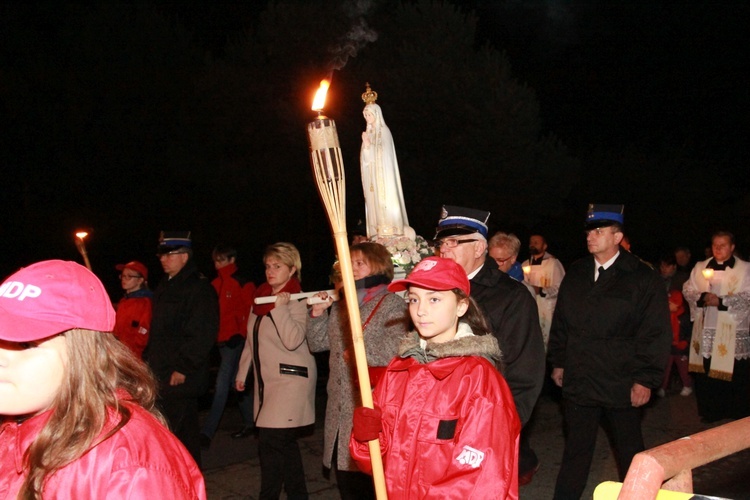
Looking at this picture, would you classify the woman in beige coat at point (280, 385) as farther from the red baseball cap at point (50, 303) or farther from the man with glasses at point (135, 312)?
the red baseball cap at point (50, 303)

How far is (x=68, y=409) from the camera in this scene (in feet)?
5.95

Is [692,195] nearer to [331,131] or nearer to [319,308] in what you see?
[319,308]

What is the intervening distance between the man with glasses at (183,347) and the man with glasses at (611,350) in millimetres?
2867

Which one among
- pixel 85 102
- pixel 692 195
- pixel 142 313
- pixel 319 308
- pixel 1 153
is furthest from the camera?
pixel 692 195

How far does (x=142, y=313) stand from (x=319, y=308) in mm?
2295

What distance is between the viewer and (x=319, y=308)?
5.10m

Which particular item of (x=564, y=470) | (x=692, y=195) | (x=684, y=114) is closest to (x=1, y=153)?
(x=564, y=470)

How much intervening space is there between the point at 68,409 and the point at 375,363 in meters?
2.70

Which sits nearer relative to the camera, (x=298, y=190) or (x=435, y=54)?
(x=298, y=190)

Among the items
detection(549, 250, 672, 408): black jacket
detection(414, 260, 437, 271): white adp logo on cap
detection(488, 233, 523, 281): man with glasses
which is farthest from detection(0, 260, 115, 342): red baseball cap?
detection(488, 233, 523, 281): man with glasses

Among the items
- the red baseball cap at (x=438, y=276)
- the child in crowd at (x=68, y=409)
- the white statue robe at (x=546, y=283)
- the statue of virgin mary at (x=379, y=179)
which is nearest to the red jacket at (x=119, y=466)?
the child in crowd at (x=68, y=409)

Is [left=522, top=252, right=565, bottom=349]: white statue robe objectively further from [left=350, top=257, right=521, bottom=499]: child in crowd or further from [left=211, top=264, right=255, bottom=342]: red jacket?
[left=350, top=257, right=521, bottom=499]: child in crowd

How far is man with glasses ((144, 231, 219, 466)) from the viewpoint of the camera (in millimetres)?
6027

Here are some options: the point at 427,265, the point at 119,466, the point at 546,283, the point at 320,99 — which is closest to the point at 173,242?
the point at 320,99
